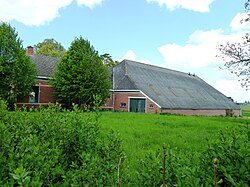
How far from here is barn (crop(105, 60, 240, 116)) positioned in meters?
30.5

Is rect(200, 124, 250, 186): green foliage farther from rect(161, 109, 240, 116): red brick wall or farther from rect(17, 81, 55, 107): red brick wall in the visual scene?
rect(161, 109, 240, 116): red brick wall

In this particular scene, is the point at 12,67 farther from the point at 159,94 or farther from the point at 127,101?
the point at 159,94

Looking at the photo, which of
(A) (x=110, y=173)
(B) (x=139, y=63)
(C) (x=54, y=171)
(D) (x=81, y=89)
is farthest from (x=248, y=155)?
(B) (x=139, y=63)

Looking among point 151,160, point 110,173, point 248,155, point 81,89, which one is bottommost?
point 110,173

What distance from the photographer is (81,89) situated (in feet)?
77.9

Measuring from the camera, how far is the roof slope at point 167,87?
31.9 meters

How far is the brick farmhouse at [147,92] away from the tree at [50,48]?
21234mm

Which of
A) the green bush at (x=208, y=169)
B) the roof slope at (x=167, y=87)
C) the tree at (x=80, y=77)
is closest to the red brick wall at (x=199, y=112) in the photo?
the roof slope at (x=167, y=87)

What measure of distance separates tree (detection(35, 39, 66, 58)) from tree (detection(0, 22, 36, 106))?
30.9 m

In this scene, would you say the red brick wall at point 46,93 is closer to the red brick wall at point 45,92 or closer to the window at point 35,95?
the red brick wall at point 45,92

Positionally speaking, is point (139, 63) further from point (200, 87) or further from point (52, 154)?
point (52, 154)

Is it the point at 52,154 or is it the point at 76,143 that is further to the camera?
the point at 76,143

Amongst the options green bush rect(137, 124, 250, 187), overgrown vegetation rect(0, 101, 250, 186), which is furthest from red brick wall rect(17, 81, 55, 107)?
green bush rect(137, 124, 250, 187)

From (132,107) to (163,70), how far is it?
1400 cm
